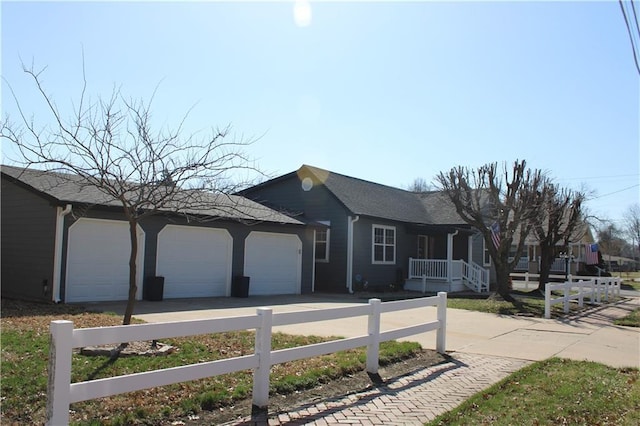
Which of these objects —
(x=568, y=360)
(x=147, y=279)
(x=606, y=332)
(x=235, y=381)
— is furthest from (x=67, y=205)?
(x=606, y=332)

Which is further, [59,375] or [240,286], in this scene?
[240,286]

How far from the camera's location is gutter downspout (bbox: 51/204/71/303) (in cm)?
1338

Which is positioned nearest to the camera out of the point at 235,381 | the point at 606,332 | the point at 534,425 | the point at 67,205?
the point at 534,425

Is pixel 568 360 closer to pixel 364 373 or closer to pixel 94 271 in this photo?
pixel 364 373

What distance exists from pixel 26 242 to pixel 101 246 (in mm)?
2343

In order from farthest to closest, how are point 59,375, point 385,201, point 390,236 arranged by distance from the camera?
point 385,201
point 390,236
point 59,375

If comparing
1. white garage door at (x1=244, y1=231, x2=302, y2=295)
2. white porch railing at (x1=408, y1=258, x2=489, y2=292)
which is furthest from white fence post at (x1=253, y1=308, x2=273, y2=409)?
white porch railing at (x1=408, y1=258, x2=489, y2=292)

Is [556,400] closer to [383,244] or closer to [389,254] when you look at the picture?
[383,244]

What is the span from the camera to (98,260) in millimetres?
14367

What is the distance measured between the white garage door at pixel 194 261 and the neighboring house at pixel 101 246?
1.2 inches

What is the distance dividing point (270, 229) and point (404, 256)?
8475mm

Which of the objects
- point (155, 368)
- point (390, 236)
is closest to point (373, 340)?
point (155, 368)

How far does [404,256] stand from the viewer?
2492 cm

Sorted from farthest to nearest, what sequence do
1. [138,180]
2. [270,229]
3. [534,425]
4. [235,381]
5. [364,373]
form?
1. [270,229]
2. [138,180]
3. [364,373]
4. [235,381]
5. [534,425]
